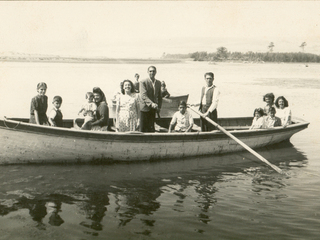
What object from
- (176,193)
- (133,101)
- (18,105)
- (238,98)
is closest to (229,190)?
(176,193)

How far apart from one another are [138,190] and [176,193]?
0.65m

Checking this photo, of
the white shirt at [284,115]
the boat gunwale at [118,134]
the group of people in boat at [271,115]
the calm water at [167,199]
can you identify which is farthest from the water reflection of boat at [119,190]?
the white shirt at [284,115]

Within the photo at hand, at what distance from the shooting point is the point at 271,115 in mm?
8883

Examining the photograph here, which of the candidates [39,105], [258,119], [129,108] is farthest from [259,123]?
[39,105]

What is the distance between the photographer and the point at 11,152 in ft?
22.2

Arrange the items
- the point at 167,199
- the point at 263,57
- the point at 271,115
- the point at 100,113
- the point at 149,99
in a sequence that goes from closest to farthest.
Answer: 1. the point at 167,199
2. the point at 100,113
3. the point at 149,99
4. the point at 271,115
5. the point at 263,57

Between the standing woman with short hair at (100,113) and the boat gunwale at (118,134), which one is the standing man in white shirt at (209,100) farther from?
the standing woman with short hair at (100,113)

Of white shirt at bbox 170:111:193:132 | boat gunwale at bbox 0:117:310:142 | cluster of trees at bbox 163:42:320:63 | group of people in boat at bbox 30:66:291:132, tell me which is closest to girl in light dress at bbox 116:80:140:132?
group of people in boat at bbox 30:66:291:132

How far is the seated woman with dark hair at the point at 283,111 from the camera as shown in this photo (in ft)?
29.4

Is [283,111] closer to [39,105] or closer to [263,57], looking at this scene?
[39,105]

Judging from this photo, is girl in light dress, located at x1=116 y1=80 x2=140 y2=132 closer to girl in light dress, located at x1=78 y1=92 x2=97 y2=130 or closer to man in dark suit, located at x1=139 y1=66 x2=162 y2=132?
man in dark suit, located at x1=139 y1=66 x2=162 y2=132

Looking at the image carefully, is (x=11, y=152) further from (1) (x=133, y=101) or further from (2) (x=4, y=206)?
(1) (x=133, y=101)

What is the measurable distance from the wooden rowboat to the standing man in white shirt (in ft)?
1.64

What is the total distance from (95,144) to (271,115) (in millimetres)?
4501
